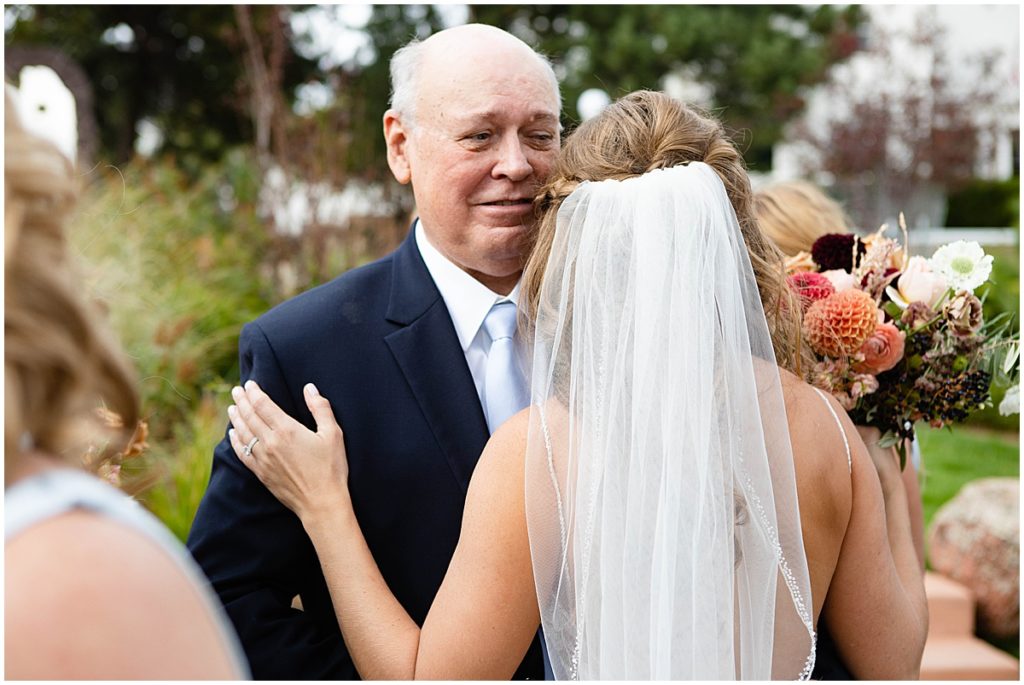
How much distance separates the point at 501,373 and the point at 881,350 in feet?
3.41

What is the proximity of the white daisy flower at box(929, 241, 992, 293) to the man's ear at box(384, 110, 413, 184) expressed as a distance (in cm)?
155

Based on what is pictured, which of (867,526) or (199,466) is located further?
(199,466)

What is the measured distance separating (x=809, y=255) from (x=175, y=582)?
260cm

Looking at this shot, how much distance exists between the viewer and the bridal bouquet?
9.25ft

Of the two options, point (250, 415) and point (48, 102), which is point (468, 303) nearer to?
point (250, 415)

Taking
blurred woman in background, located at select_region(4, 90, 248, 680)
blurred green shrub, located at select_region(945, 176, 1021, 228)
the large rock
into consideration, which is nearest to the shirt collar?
blurred woman in background, located at select_region(4, 90, 248, 680)

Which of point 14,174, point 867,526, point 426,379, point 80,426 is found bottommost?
point 867,526

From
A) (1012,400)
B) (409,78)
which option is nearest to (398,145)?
(409,78)

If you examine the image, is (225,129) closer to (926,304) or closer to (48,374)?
(926,304)

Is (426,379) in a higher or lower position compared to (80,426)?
lower

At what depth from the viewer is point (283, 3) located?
11.6 metres

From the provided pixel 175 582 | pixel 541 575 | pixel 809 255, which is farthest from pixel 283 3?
pixel 175 582

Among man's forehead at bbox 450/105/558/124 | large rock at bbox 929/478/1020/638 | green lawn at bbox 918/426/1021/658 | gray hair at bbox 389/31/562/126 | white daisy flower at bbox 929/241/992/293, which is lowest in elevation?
green lawn at bbox 918/426/1021/658

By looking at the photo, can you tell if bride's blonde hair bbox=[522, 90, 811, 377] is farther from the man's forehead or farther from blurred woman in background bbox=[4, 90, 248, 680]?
blurred woman in background bbox=[4, 90, 248, 680]
